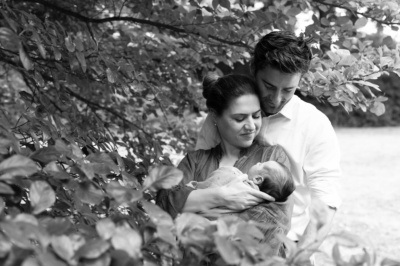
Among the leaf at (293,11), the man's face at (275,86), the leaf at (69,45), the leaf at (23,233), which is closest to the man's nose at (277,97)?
the man's face at (275,86)

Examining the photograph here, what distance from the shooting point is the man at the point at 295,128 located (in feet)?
8.15

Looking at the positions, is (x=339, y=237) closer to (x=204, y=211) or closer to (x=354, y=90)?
(x=204, y=211)

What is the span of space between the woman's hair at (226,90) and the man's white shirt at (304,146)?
18cm

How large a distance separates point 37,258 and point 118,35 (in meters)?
3.91

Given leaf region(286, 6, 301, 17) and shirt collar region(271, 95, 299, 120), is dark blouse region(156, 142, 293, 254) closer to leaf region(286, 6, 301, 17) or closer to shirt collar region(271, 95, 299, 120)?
shirt collar region(271, 95, 299, 120)

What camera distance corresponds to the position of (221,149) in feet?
8.36

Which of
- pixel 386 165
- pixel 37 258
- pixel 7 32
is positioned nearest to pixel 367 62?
pixel 7 32

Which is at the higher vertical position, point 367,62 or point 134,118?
point 367,62

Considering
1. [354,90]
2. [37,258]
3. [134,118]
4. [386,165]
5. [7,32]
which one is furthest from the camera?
[386,165]

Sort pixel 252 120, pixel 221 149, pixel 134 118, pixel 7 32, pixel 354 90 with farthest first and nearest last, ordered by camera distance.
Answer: pixel 134 118 < pixel 354 90 < pixel 221 149 < pixel 252 120 < pixel 7 32

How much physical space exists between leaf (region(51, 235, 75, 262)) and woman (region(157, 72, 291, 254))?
3.41ft

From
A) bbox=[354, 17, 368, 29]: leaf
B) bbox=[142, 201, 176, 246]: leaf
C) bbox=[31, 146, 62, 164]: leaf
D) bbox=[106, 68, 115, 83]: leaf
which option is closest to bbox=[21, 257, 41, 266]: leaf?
bbox=[142, 201, 176, 246]: leaf

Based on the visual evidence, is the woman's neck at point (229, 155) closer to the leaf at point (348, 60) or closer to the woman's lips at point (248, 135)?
the woman's lips at point (248, 135)

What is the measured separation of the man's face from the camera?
2469 millimetres
